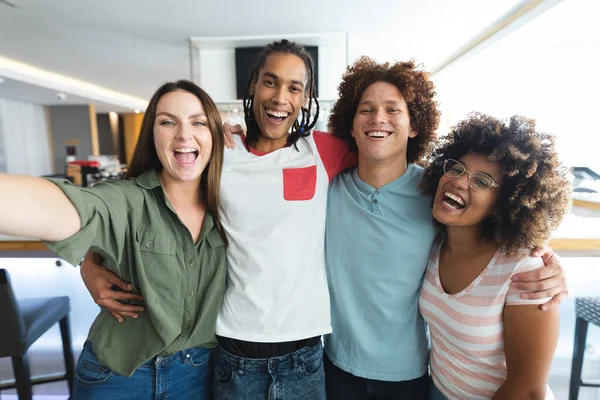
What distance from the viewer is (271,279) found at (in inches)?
44.7

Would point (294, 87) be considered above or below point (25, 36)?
below

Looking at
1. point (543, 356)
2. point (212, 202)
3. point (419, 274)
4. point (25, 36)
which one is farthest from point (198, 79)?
point (543, 356)

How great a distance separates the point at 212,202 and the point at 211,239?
0.40ft

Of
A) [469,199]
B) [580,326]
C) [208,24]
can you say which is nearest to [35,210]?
[469,199]

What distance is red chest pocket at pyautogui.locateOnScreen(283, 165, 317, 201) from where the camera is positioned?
120 cm

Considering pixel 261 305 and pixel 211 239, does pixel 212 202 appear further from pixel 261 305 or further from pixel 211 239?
pixel 261 305

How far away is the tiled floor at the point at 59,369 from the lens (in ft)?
6.59

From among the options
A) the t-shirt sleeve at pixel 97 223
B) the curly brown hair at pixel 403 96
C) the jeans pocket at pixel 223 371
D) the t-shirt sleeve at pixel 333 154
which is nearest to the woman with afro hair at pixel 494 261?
the curly brown hair at pixel 403 96

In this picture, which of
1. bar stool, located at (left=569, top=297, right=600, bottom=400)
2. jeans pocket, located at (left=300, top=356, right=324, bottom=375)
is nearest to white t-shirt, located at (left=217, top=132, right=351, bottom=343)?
jeans pocket, located at (left=300, top=356, right=324, bottom=375)

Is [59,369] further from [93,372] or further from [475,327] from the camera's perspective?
[475,327]

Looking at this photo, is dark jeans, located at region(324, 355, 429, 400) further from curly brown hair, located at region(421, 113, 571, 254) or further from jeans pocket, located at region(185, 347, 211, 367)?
curly brown hair, located at region(421, 113, 571, 254)

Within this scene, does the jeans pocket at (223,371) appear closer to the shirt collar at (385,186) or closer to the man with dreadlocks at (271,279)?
the man with dreadlocks at (271,279)

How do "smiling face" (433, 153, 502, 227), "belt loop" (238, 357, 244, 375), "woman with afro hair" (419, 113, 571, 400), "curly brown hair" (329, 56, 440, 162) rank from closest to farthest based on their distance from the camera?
"woman with afro hair" (419, 113, 571, 400) < "smiling face" (433, 153, 502, 227) < "belt loop" (238, 357, 244, 375) < "curly brown hair" (329, 56, 440, 162)

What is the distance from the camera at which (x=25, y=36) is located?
185 inches
